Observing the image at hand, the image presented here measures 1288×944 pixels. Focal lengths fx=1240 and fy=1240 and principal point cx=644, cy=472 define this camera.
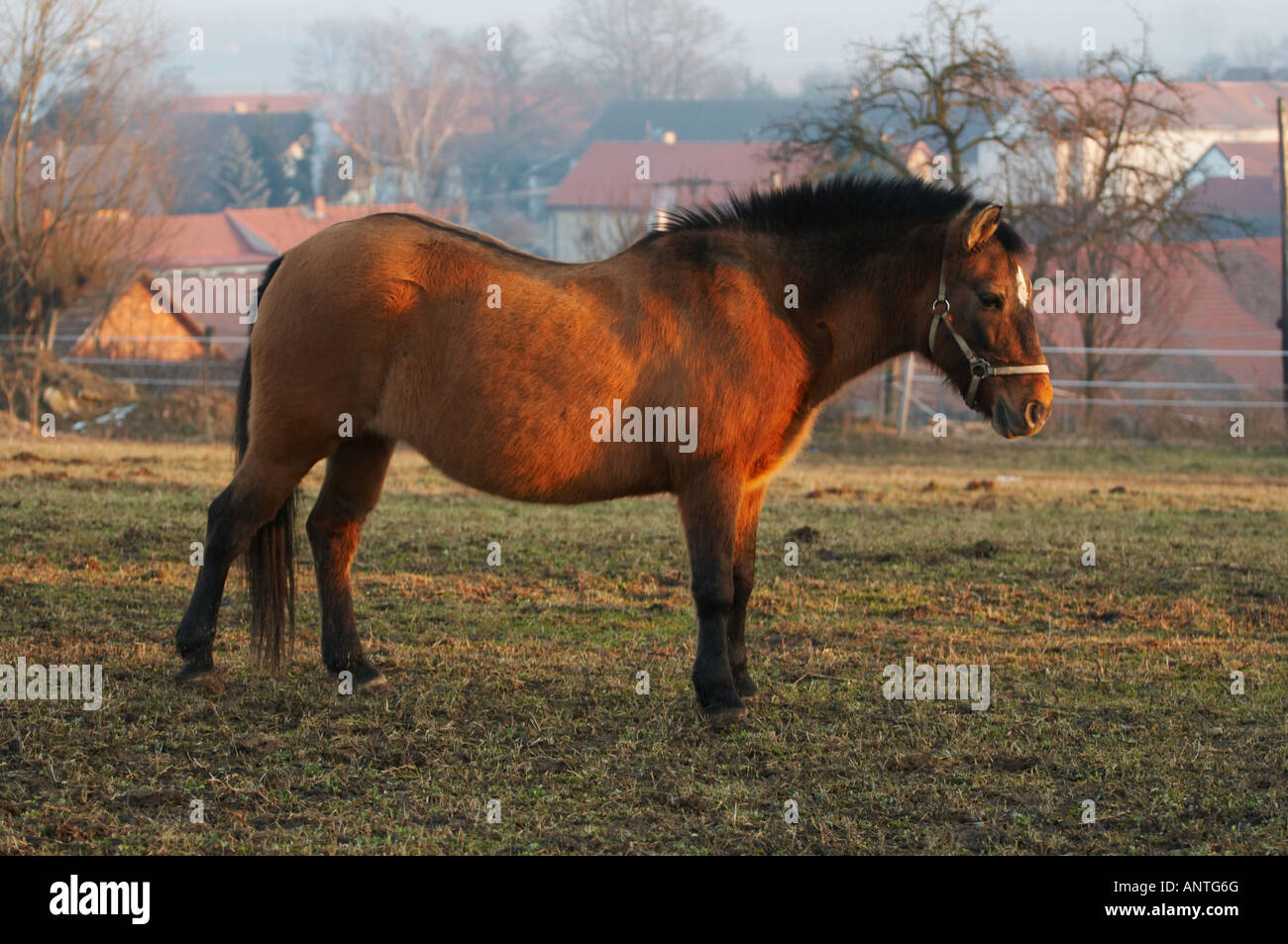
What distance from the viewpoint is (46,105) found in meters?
23.5

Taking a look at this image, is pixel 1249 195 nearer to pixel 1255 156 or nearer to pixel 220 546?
pixel 1255 156

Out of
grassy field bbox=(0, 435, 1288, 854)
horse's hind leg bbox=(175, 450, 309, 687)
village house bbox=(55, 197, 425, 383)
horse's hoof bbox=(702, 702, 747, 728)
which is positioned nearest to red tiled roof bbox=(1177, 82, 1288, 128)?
village house bbox=(55, 197, 425, 383)

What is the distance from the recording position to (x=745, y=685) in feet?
17.9

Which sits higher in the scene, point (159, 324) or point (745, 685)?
point (159, 324)

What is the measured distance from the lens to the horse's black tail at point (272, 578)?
5516 mm

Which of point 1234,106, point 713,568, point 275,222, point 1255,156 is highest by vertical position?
point 1234,106

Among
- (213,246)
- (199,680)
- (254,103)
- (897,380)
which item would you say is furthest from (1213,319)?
(254,103)

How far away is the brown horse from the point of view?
509 cm

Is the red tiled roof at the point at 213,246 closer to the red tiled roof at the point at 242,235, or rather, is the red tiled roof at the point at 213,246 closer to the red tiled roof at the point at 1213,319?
the red tiled roof at the point at 242,235

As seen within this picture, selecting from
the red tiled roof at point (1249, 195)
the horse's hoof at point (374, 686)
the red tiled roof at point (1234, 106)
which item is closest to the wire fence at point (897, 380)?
the horse's hoof at point (374, 686)

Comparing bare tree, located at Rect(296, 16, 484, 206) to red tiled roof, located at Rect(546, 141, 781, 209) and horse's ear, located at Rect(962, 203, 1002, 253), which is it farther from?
horse's ear, located at Rect(962, 203, 1002, 253)

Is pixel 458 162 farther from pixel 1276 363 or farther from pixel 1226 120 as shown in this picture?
pixel 1276 363

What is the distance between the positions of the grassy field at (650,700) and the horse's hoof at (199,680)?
8 cm

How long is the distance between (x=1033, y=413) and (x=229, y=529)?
3422mm
